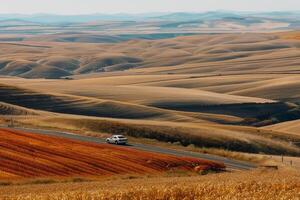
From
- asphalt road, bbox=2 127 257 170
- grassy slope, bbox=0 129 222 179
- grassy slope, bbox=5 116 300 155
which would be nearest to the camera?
grassy slope, bbox=0 129 222 179

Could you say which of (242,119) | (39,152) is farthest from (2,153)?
(242,119)

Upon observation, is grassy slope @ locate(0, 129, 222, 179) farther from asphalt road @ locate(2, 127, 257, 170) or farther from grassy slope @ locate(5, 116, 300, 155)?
grassy slope @ locate(5, 116, 300, 155)

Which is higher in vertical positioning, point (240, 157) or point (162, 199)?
point (162, 199)

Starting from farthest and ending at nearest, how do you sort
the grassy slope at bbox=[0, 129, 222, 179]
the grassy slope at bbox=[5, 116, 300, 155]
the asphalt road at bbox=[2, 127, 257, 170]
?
1. the grassy slope at bbox=[5, 116, 300, 155]
2. the asphalt road at bbox=[2, 127, 257, 170]
3. the grassy slope at bbox=[0, 129, 222, 179]

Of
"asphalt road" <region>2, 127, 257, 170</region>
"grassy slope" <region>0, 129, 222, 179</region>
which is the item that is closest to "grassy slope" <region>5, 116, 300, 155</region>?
"asphalt road" <region>2, 127, 257, 170</region>

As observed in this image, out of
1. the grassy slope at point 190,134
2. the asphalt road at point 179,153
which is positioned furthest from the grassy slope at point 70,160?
the grassy slope at point 190,134

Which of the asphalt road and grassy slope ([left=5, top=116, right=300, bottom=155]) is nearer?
the asphalt road

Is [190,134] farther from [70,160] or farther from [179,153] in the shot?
[70,160]

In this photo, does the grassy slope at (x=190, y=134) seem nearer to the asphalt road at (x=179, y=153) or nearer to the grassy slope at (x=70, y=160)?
the asphalt road at (x=179, y=153)

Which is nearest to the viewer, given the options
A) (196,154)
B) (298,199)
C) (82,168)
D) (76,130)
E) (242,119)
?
(298,199)

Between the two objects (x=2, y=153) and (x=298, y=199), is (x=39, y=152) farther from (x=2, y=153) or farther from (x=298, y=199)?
(x=298, y=199)

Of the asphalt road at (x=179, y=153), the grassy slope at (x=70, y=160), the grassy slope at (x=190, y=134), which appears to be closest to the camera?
the grassy slope at (x=70, y=160)
